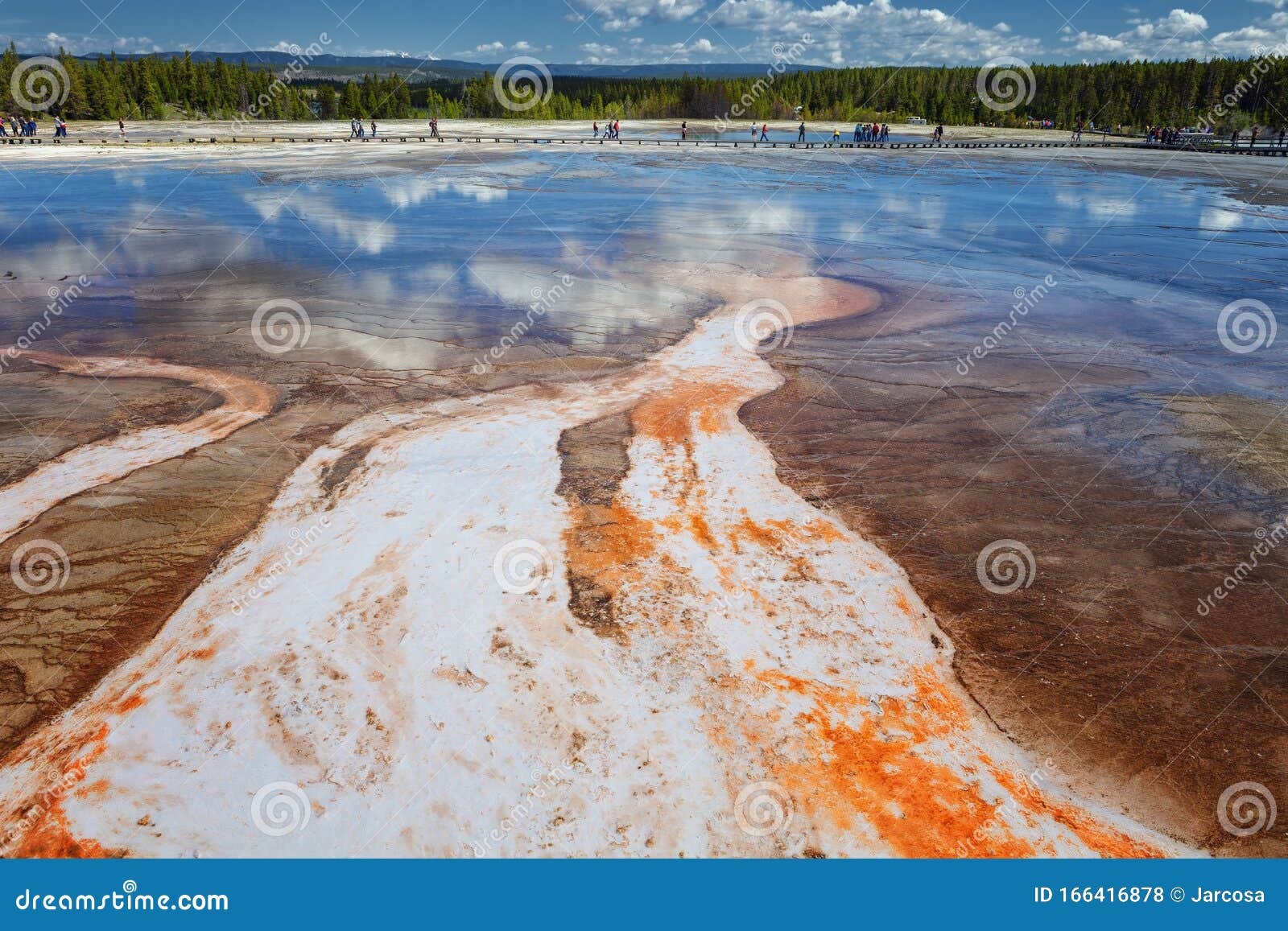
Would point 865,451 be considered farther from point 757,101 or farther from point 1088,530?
point 757,101

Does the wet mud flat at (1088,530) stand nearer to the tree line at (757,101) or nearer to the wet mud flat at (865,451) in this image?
the wet mud flat at (865,451)

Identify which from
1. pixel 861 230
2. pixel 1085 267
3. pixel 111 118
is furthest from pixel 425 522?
pixel 111 118

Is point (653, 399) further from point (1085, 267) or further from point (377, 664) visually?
point (1085, 267)

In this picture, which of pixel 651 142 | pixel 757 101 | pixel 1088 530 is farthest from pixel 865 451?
pixel 757 101

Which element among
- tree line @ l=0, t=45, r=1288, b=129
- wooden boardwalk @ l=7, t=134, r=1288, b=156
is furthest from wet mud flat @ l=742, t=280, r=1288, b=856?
tree line @ l=0, t=45, r=1288, b=129

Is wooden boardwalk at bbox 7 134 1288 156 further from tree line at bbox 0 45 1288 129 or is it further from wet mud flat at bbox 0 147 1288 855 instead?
wet mud flat at bbox 0 147 1288 855

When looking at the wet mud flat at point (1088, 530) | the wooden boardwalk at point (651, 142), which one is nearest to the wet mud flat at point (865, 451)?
the wet mud flat at point (1088, 530)
